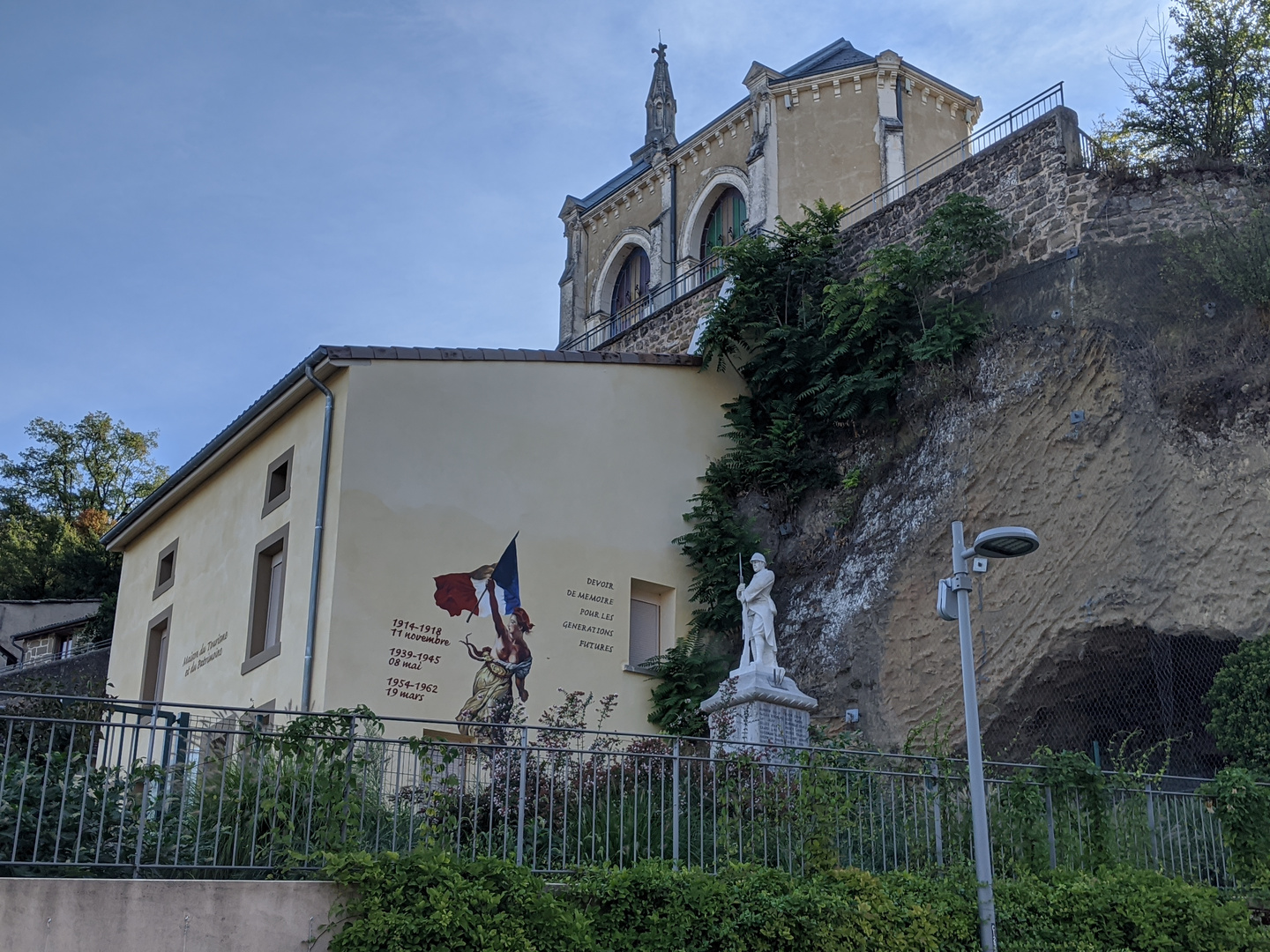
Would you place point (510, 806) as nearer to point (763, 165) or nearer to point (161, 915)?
point (161, 915)

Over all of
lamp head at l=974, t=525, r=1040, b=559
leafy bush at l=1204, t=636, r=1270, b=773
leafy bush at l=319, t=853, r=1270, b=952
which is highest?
lamp head at l=974, t=525, r=1040, b=559

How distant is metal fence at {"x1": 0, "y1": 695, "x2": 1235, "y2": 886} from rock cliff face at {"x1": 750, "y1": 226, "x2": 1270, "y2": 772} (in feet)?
10.7

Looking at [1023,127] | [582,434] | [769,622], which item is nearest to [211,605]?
[582,434]

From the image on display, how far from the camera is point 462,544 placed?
55.7ft

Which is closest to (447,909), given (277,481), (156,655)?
(277,481)

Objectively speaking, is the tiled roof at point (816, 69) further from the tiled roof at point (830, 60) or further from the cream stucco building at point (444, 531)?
the cream stucco building at point (444, 531)

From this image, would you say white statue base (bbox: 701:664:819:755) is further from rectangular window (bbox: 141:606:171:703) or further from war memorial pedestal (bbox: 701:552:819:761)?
rectangular window (bbox: 141:606:171:703)

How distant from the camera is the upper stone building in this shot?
2855 centimetres

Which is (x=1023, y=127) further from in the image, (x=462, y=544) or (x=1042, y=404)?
(x=462, y=544)

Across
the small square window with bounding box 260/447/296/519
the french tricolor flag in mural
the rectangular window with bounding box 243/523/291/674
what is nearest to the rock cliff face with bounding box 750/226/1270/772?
the french tricolor flag in mural

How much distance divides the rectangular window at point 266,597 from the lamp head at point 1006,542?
10.3 metres

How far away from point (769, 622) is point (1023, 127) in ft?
25.7

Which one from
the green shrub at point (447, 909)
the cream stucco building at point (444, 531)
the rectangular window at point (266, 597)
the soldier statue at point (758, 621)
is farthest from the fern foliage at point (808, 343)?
the green shrub at point (447, 909)

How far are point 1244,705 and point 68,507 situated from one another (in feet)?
124
